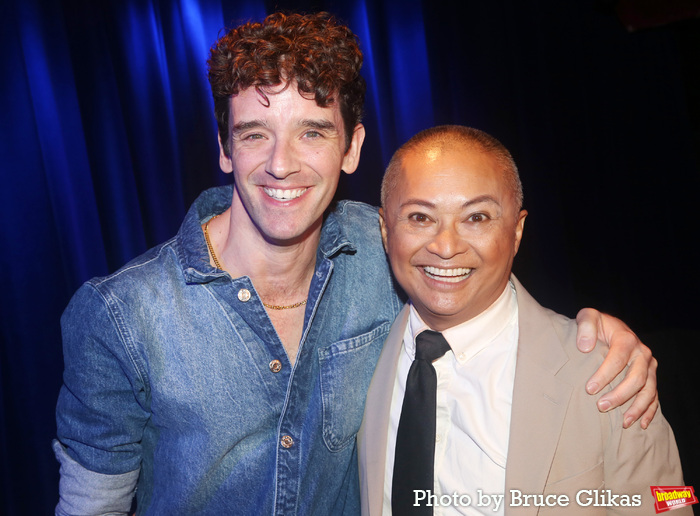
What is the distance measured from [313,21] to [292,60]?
249mm

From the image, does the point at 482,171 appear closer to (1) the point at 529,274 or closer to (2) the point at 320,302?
(2) the point at 320,302

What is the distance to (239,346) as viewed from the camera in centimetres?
166

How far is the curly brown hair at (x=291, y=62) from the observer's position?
163cm

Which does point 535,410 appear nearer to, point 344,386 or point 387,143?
point 344,386

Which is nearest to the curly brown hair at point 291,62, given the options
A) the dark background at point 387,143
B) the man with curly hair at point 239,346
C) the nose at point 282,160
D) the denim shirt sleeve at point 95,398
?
the man with curly hair at point 239,346

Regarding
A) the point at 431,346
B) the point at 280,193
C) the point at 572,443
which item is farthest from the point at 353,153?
the point at 572,443

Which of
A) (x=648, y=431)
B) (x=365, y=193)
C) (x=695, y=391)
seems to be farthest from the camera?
(x=365, y=193)

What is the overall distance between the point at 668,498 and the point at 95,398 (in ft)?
5.34

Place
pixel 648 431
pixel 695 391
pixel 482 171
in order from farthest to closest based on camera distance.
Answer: pixel 695 391 < pixel 482 171 < pixel 648 431

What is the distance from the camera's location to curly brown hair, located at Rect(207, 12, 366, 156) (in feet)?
5.34

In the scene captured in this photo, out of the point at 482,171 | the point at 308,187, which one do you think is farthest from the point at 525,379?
the point at 308,187

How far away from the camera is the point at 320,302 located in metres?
1.80

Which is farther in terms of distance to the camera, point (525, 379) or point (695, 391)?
point (695, 391)

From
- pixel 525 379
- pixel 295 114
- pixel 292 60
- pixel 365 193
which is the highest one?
pixel 292 60
